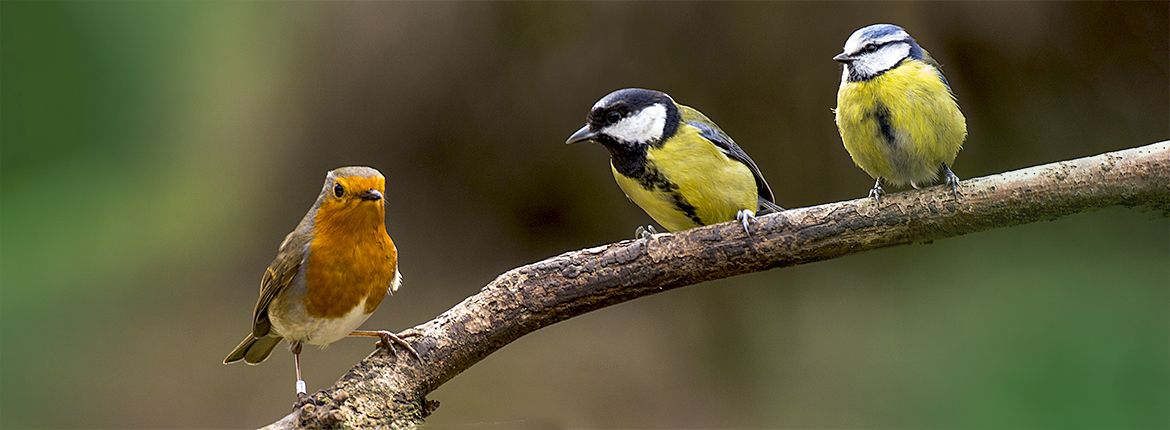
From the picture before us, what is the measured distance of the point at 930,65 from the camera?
282 centimetres

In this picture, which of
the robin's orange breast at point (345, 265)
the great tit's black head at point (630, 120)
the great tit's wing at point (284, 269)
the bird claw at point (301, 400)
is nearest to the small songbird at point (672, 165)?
the great tit's black head at point (630, 120)

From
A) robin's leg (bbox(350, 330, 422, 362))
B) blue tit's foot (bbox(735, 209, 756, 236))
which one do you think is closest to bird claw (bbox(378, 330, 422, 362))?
robin's leg (bbox(350, 330, 422, 362))

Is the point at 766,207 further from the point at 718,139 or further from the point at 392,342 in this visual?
the point at 392,342

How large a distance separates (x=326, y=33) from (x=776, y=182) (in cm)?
242

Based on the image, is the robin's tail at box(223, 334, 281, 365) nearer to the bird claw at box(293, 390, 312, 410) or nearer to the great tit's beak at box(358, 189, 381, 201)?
the bird claw at box(293, 390, 312, 410)

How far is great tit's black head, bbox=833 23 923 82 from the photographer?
8.72ft

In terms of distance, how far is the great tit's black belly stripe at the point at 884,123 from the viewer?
2689mm

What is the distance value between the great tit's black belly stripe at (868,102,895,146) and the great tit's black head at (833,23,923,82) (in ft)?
0.27

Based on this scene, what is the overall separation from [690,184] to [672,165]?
64 mm

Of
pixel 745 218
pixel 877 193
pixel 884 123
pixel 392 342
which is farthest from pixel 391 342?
pixel 884 123

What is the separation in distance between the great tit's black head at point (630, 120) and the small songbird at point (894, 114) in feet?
1.40

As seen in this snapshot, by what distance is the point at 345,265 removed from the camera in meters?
2.54

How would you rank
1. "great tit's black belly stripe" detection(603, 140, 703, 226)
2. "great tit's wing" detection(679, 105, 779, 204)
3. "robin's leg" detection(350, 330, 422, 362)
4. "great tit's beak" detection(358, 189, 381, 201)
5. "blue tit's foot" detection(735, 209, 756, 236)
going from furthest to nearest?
"great tit's wing" detection(679, 105, 779, 204), "great tit's black belly stripe" detection(603, 140, 703, 226), "robin's leg" detection(350, 330, 422, 362), "blue tit's foot" detection(735, 209, 756, 236), "great tit's beak" detection(358, 189, 381, 201)

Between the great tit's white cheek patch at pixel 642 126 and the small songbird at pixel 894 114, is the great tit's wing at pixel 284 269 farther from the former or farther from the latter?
the small songbird at pixel 894 114
